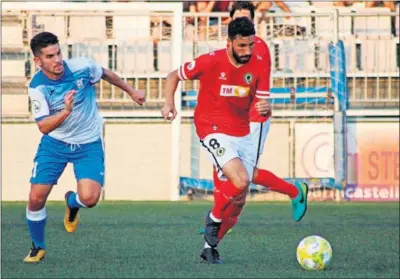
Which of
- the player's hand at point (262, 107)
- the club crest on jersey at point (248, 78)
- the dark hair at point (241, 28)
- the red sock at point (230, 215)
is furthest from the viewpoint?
the club crest on jersey at point (248, 78)

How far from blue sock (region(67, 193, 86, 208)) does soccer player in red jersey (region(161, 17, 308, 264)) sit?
1222 millimetres

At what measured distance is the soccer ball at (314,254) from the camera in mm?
8172

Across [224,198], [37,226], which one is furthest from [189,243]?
[37,226]

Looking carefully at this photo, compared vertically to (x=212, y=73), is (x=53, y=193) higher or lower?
lower

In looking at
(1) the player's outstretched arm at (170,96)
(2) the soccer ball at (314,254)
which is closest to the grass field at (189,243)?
(2) the soccer ball at (314,254)

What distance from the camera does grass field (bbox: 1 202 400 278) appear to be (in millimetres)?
7996

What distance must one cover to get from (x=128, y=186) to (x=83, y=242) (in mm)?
7511

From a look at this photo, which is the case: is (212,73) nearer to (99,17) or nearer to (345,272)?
(345,272)

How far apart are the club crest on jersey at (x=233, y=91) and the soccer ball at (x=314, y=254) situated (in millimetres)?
1517

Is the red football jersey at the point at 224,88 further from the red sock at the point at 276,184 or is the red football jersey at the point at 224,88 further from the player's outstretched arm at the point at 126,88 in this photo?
the red sock at the point at 276,184

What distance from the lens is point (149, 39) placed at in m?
18.0

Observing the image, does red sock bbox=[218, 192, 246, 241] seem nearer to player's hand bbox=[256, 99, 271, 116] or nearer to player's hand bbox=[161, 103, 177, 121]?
player's hand bbox=[256, 99, 271, 116]

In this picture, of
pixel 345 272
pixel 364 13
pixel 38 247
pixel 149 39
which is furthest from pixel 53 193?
pixel 345 272

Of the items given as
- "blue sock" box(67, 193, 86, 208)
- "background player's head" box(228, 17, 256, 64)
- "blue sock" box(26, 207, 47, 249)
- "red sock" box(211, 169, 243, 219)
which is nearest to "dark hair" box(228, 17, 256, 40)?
"background player's head" box(228, 17, 256, 64)
